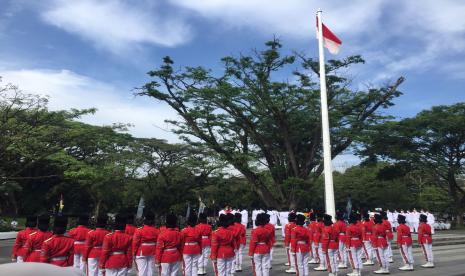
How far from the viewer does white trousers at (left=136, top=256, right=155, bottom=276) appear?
943cm

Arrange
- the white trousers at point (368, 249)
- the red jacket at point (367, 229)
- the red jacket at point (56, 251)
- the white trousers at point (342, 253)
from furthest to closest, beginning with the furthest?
the white trousers at point (368, 249) → the red jacket at point (367, 229) → the white trousers at point (342, 253) → the red jacket at point (56, 251)

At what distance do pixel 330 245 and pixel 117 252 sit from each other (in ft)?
20.8

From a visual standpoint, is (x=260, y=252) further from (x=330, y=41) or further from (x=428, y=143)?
(x=428, y=143)

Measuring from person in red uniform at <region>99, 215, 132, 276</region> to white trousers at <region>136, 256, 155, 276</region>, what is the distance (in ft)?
1.93

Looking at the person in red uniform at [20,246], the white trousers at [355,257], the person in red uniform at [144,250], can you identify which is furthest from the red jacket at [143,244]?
the white trousers at [355,257]

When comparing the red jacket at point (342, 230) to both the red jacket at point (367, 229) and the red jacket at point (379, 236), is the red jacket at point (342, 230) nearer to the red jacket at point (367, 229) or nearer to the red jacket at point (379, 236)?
the red jacket at point (379, 236)

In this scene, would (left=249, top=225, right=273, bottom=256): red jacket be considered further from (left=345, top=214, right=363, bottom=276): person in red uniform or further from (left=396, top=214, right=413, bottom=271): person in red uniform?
(left=396, top=214, right=413, bottom=271): person in red uniform

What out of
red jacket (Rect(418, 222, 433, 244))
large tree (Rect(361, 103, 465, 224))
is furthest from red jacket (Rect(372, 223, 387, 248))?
large tree (Rect(361, 103, 465, 224))

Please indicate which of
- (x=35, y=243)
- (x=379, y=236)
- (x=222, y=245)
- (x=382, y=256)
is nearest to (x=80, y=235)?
(x=35, y=243)

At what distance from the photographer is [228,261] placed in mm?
10391

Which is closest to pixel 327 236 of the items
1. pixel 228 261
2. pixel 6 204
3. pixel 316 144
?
pixel 228 261

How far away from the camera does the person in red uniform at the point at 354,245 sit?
41.2 ft

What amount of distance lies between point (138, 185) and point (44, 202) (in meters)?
13.1

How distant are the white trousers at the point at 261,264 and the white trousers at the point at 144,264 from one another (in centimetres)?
247
